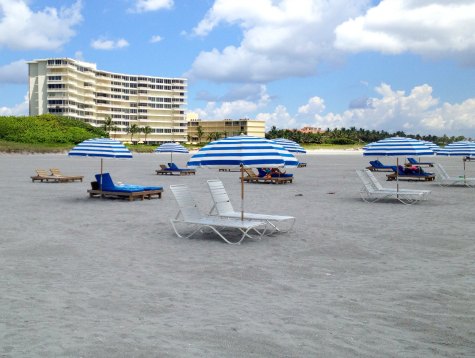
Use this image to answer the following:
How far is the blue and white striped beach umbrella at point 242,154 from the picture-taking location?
10016mm

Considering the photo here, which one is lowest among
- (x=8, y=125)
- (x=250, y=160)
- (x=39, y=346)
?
(x=39, y=346)

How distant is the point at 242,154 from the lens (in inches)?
395

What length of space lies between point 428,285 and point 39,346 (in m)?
4.52

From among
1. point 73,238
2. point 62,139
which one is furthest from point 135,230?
point 62,139

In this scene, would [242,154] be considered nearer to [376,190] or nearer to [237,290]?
[237,290]

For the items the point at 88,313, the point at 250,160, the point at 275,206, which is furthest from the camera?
the point at 275,206

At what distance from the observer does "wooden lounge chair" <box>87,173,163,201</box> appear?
16.9 m

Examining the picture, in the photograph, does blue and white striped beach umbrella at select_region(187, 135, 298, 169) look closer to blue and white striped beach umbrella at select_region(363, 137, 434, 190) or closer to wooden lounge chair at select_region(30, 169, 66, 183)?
blue and white striped beach umbrella at select_region(363, 137, 434, 190)

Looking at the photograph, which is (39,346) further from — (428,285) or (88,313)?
(428,285)

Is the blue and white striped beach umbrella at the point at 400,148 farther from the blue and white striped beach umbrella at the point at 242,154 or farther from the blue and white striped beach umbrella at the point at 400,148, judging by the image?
the blue and white striped beach umbrella at the point at 242,154

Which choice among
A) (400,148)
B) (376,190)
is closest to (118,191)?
(376,190)

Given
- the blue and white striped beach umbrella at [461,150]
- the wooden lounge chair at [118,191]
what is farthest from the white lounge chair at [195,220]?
the blue and white striped beach umbrella at [461,150]

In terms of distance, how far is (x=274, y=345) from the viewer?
464 cm

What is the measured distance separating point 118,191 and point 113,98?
138 metres
